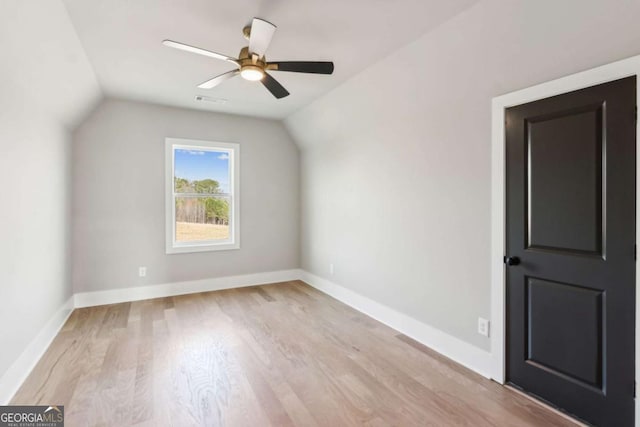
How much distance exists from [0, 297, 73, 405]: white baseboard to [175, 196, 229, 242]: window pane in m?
1.65

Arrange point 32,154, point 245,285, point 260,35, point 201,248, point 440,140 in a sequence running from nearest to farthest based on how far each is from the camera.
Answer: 1. point 260,35
2. point 32,154
3. point 440,140
4. point 201,248
5. point 245,285

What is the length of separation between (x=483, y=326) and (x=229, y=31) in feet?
9.72

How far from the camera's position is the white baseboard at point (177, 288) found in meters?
4.08

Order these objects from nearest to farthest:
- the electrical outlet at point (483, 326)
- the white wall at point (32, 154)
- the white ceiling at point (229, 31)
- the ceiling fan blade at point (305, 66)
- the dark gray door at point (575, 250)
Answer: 1. the dark gray door at point (575, 250)
2. the white wall at point (32, 154)
3. the white ceiling at point (229, 31)
4. the ceiling fan blade at point (305, 66)
5. the electrical outlet at point (483, 326)

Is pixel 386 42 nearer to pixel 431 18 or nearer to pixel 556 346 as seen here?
pixel 431 18

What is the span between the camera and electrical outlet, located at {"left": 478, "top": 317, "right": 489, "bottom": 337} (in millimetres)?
2432

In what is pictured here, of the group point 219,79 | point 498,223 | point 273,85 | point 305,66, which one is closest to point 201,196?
point 219,79

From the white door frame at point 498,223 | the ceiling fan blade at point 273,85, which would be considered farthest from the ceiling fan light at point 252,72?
the white door frame at point 498,223

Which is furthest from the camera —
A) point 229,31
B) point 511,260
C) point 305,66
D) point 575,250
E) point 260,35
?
point 229,31

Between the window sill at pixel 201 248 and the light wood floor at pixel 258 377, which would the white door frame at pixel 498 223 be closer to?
the light wood floor at pixel 258 377

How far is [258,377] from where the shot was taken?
2.41 m

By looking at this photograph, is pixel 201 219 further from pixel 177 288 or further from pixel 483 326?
pixel 483 326

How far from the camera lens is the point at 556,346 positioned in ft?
6.73

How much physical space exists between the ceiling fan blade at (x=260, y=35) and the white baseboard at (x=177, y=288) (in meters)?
3.47
